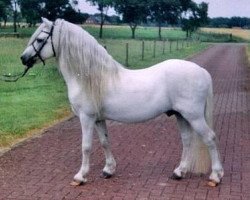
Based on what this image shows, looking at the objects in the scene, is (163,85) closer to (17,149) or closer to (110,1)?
(17,149)

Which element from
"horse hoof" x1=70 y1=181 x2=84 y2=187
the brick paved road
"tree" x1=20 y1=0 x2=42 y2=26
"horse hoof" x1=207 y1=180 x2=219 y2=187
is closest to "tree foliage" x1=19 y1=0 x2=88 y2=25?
"tree" x1=20 y1=0 x2=42 y2=26

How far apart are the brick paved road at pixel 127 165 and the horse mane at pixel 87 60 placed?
107 centimetres

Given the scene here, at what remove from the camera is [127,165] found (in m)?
7.34

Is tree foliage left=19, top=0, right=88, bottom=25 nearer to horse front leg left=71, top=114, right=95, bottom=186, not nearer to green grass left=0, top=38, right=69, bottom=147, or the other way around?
green grass left=0, top=38, right=69, bottom=147

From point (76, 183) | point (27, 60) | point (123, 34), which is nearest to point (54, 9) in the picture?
point (27, 60)

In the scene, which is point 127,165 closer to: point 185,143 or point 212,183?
point 185,143

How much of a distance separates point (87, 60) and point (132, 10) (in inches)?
3492

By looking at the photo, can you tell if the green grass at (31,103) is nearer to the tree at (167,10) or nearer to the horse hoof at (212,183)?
the horse hoof at (212,183)

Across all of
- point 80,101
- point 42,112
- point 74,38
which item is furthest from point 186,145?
point 42,112

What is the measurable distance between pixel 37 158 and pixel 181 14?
88.2m

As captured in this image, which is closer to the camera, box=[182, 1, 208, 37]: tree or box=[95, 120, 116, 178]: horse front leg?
box=[95, 120, 116, 178]: horse front leg

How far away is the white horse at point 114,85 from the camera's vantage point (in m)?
6.27

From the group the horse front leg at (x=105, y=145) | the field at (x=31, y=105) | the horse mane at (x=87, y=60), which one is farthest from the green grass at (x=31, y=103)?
the horse mane at (x=87, y=60)

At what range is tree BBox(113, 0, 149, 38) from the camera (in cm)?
9094
